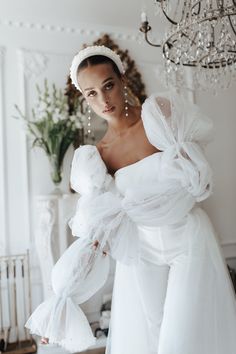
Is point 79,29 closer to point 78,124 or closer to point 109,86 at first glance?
point 78,124

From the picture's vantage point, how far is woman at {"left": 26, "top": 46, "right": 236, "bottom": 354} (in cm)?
113

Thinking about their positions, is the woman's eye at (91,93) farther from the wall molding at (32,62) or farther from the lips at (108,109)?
the wall molding at (32,62)

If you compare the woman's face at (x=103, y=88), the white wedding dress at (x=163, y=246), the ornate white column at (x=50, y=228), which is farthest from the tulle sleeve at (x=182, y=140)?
the ornate white column at (x=50, y=228)

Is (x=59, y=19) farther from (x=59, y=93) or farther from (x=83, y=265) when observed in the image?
(x=83, y=265)

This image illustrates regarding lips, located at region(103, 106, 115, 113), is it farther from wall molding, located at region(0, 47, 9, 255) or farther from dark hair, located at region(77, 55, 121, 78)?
wall molding, located at region(0, 47, 9, 255)

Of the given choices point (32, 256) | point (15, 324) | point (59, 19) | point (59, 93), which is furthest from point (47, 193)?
point (59, 19)

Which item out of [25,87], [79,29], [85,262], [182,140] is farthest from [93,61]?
[79,29]

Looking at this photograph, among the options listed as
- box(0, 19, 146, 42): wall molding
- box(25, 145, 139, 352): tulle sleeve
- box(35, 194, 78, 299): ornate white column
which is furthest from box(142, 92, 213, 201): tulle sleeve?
box(0, 19, 146, 42): wall molding

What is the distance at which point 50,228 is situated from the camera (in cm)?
237

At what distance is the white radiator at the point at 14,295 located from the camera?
2447 mm

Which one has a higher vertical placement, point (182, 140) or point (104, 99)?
point (104, 99)

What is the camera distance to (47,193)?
2584 mm

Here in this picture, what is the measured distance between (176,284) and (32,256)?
1.61 m

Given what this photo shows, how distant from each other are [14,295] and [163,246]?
61.5 inches
